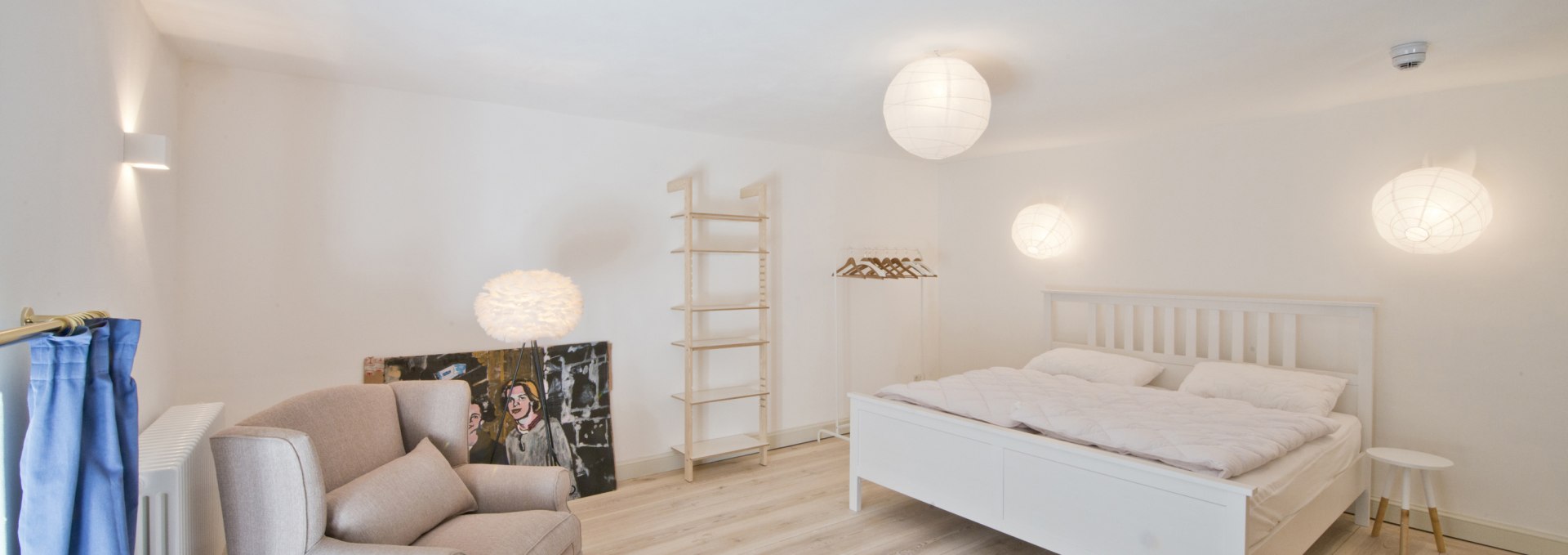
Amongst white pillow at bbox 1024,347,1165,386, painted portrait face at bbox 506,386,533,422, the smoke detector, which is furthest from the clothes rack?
the smoke detector

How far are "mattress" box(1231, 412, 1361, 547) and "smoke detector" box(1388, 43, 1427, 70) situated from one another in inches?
59.6

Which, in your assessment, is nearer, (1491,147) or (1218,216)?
(1491,147)

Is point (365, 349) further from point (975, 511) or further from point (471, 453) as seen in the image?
point (975, 511)

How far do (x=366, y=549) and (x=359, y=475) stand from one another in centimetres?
48

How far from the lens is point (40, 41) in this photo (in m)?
1.39

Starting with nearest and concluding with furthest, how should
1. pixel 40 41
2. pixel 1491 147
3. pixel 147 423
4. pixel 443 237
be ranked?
pixel 40 41 < pixel 147 423 < pixel 1491 147 < pixel 443 237

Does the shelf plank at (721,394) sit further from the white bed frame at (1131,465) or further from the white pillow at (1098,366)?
the white pillow at (1098,366)

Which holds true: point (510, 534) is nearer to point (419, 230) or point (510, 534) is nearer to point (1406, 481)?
point (419, 230)

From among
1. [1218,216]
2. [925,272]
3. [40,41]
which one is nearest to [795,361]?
[925,272]

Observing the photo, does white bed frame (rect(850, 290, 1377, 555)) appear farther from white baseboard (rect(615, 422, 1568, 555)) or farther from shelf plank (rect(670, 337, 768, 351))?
shelf plank (rect(670, 337, 768, 351))

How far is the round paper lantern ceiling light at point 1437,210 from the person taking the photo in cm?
297

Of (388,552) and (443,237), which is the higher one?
(443,237)

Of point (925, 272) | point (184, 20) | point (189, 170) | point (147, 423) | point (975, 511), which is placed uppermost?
point (184, 20)

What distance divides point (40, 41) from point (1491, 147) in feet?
16.5
